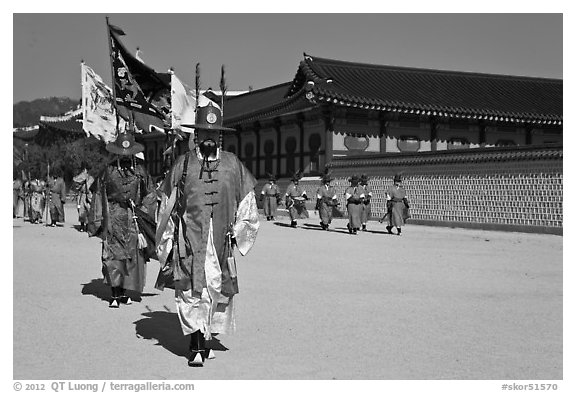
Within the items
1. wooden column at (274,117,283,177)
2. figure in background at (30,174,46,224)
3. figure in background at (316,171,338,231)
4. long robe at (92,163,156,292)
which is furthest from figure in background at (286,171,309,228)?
long robe at (92,163,156,292)

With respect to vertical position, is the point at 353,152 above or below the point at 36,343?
above

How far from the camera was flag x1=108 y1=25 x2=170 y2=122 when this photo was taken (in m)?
10.1

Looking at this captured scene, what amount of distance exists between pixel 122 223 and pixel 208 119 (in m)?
3.24

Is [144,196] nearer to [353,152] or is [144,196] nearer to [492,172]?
[492,172]

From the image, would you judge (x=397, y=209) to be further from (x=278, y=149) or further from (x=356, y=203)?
(x=278, y=149)

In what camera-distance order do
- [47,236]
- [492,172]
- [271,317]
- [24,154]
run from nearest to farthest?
1. [271,317]
2. [47,236]
3. [492,172]
4. [24,154]

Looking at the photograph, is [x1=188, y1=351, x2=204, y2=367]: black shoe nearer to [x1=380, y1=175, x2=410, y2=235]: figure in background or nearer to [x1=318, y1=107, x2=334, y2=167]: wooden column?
[x1=380, y1=175, x2=410, y2=235]: figure in background

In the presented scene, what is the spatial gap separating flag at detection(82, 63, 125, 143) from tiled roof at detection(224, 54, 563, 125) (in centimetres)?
1277

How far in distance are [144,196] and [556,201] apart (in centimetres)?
1348

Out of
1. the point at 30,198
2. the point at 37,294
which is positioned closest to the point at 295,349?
the point at 37,294

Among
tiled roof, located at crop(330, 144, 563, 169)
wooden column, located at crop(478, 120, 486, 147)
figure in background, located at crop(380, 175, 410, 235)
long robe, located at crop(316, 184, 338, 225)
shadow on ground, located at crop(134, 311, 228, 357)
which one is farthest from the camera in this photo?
wooden column, located at crop(478, 120, 486, 147)

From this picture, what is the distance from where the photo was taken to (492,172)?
68.5 ft

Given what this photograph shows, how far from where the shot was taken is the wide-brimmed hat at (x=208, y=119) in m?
5.56

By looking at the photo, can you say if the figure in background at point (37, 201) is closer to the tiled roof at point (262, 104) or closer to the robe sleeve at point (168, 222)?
the tiled roof at point (262, 104)
